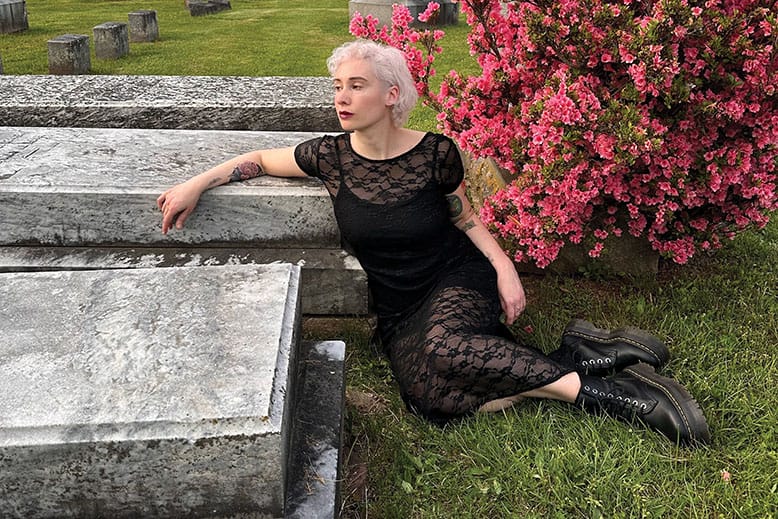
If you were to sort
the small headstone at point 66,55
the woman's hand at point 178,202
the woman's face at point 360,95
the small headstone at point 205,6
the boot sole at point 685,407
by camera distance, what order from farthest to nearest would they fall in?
1. the small headstone at point 205,6
2. the small headstone at point 66,55
3. the woman's hand at point 178,202
4. the woman's face at point 360,95
5. the boot sole at point 685,407

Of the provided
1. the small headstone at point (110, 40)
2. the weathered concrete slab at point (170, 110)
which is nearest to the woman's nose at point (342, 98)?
the weathered concrete slab at point (170, 110)

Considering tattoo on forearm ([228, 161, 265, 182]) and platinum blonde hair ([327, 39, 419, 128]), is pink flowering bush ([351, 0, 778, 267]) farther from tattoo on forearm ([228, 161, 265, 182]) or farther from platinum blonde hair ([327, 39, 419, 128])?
tattoo on forearm ([228, 161, 265, 182])

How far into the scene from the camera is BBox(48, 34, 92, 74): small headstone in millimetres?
8203

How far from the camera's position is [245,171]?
9.58 ft

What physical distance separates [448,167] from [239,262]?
89 centimetres

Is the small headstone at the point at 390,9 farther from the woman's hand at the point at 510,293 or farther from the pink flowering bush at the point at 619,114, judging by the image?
the woman's hand at the point at 510,293

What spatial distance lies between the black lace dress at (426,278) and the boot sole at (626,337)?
292 mm

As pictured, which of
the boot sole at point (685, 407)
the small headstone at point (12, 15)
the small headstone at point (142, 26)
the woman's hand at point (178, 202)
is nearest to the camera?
the boot sole at point (685, 407)

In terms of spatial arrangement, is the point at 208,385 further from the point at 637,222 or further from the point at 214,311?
the point at 637,222

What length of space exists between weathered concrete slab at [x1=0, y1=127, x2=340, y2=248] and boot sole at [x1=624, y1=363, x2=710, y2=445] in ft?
4.30

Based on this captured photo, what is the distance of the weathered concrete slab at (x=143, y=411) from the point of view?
5.24 ft

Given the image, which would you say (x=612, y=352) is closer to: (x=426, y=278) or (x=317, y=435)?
(x=426, y=278)

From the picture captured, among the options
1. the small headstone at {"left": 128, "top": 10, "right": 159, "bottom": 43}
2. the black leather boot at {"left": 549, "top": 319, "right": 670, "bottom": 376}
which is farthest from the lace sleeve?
the small headstone at {"left": 128, "top": 10, "right": 159, "bottom": 43}

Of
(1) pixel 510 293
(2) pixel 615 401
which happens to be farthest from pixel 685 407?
(1) pixel 510 293
